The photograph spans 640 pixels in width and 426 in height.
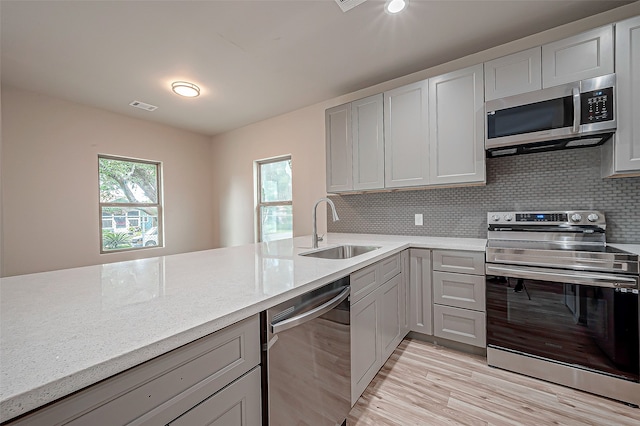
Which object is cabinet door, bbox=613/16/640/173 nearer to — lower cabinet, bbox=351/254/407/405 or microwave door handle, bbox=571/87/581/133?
microwave door handle, bbox=571/87/581/133

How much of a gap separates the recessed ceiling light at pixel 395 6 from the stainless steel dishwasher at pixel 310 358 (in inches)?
74.9

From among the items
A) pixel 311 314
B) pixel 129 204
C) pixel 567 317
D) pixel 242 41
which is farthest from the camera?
pixel 129 204

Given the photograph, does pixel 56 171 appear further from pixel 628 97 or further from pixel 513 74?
pixel 628 97

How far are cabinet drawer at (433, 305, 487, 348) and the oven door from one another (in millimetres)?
79

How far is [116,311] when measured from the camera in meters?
0.77

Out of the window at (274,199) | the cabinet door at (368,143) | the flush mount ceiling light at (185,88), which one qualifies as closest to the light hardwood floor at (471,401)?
the cabinet door at (368,143)

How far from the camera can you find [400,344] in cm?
231

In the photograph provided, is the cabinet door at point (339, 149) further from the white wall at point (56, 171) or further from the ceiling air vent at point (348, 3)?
the white wall at point (56, 171)

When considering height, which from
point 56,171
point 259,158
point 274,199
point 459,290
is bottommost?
point 459,290

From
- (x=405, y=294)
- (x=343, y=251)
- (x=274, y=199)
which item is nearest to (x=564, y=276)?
(x=405, y=294)

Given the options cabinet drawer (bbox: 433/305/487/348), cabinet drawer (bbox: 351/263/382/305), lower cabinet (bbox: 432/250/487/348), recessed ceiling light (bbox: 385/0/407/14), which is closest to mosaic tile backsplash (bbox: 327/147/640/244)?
lower cabinet (bbox: 432/250/487/348)

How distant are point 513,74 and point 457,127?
20.0 inches

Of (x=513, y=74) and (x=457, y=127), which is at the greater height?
(x=513, y=74)

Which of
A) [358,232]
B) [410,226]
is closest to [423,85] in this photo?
[410,226]
